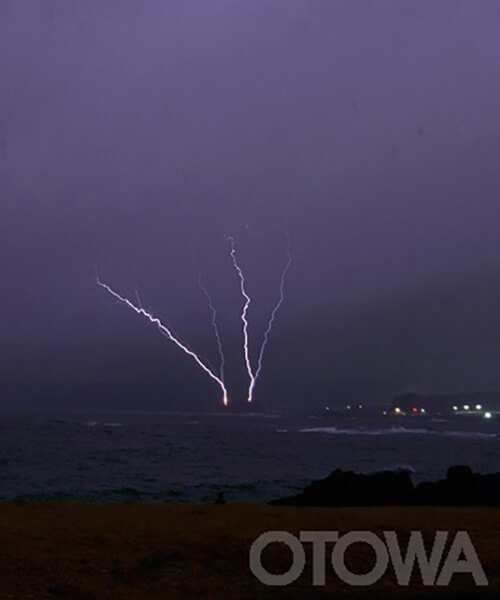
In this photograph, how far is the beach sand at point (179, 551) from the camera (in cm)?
766

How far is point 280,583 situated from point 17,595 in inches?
101

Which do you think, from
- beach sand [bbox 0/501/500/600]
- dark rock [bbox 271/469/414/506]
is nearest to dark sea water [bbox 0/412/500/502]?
dark rock [bbox 271/469/414/506]

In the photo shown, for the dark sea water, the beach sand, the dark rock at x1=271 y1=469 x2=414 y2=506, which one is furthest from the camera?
the dark sea water

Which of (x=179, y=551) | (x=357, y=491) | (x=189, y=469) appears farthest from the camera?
(x=189, y=469)

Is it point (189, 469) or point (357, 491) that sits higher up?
point (357, 491)

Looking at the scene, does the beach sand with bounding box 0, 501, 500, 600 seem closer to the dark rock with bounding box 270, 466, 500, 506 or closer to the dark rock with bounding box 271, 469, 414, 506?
the dark rock with bounding box 271, 469, 414, 506

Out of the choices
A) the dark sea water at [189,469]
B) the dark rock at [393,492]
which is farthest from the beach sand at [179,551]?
the dark sea water at [189,469]

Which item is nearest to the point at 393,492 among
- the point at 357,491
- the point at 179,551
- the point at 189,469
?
the point at 357,491

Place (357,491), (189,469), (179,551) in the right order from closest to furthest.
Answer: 1. (179,551)
2. (357,491)
3. (189,469)

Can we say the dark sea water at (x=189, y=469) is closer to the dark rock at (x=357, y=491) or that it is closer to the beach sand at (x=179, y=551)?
the dark rock at (x=357, y=491)

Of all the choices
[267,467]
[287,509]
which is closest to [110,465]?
[267,467]

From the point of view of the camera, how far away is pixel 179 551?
29.2ft

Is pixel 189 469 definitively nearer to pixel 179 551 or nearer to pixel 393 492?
pixel 393 492

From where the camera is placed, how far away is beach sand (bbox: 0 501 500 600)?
7660 mm
